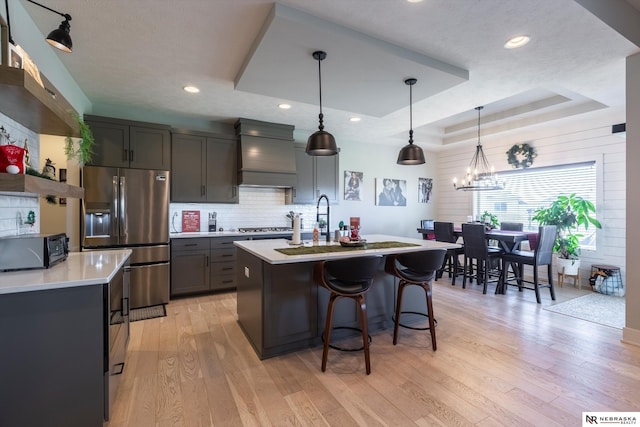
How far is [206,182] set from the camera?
457 cm

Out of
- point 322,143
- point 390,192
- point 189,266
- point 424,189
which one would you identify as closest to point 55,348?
point 322,143

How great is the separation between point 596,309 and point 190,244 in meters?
5.41

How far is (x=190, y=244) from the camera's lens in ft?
13.8

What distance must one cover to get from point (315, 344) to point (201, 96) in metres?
3.25

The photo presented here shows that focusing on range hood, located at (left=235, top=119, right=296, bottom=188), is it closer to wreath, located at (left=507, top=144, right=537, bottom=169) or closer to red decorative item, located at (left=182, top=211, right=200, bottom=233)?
red decorative item, located at (left=182, top=211, right=200, bottom=233)

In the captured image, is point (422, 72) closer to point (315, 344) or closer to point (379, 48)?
point (379, 48)

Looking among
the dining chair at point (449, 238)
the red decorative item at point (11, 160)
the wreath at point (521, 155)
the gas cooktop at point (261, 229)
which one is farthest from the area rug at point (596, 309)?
the red decorative item at point (11, 160)

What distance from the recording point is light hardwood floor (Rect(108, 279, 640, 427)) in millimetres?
1827

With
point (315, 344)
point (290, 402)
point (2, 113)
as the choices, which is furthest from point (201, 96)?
point (290, 402)

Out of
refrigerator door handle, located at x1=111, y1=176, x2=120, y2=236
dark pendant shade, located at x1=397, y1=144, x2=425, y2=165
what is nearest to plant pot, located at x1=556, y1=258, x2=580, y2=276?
dark pendant shade, located at x1=397, y1=144, x2=425, y2=165

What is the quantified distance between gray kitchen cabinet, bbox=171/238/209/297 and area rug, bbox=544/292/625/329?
4651mm

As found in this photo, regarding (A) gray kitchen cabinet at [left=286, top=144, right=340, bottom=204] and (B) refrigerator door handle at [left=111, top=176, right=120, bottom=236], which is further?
(A) gray kitchen cabinet at [left=286, top=144, right=340, bottom=204]

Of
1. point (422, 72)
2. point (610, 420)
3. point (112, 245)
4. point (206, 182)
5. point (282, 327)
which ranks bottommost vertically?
point (610, 420)

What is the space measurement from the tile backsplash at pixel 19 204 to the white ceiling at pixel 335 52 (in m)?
0.91
